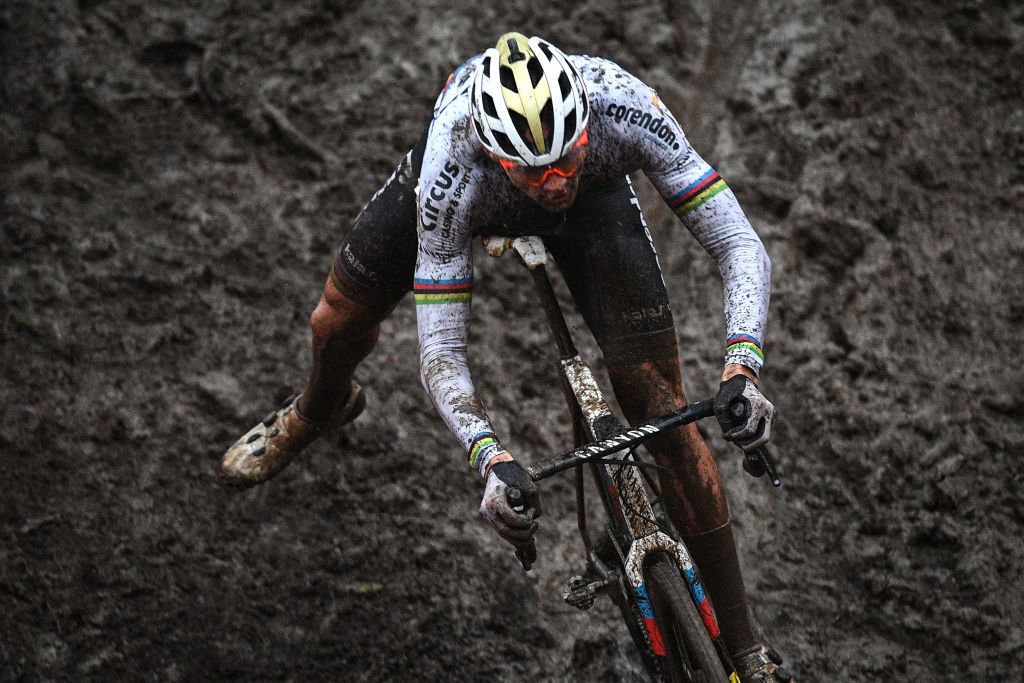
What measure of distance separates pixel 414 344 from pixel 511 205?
9.37 ft

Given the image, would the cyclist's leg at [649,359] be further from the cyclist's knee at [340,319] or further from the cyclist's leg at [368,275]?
the cyclist's knee at [340,319]

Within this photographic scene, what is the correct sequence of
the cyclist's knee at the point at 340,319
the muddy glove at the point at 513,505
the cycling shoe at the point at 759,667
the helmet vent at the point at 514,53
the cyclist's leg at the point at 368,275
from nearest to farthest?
the muddy glove at the point at 513,505, the helmet vent at the point at 514,53, the cycling shoe at the point at 759,667, the cyclist's leg at the point at 368,275, the cyclist's knee at the point at 340,319

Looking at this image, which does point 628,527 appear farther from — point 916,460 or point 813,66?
point 813,66

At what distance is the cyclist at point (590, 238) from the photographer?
10.8 feet

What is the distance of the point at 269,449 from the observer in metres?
5.03

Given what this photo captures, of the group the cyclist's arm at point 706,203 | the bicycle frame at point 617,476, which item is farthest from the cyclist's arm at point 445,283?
the cyclist's arm at point 706,203

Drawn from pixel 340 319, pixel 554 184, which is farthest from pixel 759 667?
pixel 340 319

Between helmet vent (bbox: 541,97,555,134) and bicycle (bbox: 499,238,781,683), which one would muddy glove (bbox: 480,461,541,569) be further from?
helmet vent (bbox: 541,97,555,134)

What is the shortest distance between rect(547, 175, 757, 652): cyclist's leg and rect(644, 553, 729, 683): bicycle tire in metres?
0.30

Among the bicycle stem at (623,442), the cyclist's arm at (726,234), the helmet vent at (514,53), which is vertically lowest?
the bicycle stem at (623,442)

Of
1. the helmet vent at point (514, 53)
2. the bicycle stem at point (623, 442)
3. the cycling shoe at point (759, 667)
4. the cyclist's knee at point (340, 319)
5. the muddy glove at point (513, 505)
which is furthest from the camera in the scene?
the cyclist's knee at point (340, 319)

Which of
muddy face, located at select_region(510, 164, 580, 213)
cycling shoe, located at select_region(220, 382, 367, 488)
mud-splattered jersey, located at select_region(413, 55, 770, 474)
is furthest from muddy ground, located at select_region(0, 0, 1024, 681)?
muddy face, located at select_region(510, 164, 580, 213)

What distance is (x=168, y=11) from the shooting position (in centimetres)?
802

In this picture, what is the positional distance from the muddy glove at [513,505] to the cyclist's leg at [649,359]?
0.82 m
